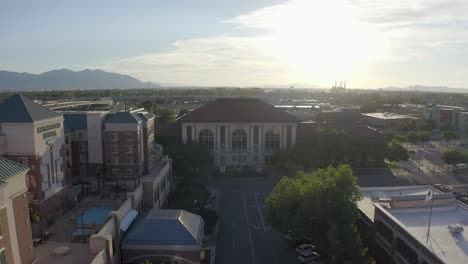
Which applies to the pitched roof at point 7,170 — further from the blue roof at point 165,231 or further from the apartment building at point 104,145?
the apartment building at point 104,145

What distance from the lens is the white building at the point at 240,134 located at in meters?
65.2

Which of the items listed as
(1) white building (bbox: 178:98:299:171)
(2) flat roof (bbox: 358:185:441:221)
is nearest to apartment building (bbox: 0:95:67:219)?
(2) flat roof (bbox: 358:185:441:221)

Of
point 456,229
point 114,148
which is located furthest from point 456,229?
point 114,148

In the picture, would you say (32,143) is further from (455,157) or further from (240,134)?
(455,157)

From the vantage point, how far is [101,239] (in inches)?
985

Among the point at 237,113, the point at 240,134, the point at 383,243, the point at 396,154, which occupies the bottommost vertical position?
the point at 383,243

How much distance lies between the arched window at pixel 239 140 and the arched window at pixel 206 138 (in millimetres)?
3683

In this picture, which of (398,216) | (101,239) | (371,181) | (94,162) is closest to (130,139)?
(94,162)

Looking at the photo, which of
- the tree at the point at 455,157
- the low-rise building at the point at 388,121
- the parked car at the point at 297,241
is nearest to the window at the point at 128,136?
the parked car at the point at 297,241

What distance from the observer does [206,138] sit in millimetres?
65875

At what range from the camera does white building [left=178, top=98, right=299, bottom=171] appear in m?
65.2

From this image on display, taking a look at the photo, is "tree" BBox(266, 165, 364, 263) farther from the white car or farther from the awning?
the awning

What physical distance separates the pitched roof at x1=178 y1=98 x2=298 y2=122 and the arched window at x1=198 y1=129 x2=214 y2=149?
6.96ft

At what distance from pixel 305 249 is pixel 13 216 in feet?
75.0
